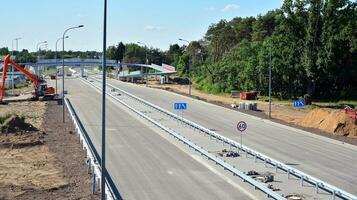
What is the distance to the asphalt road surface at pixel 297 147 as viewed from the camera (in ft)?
91.5

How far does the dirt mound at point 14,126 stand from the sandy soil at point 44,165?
2.73 feet

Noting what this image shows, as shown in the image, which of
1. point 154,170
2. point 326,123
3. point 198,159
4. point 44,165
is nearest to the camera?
point 154,170

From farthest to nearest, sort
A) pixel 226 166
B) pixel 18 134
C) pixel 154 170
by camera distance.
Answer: pixel 18 134 < pixel 154 170 < pixel 226 166

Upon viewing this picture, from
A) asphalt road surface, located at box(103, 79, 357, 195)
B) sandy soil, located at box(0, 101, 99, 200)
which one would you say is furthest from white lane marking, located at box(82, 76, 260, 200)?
sandy soil, located at box(0, 101, 99, 200)

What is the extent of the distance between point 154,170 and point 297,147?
43.4 feet

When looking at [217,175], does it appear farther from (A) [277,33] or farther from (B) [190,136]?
(A) [277,33]

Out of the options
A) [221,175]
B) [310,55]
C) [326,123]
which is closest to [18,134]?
[221,175]

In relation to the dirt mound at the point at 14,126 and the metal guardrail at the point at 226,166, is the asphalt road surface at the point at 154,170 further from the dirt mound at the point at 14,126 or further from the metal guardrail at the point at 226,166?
the dirt mound at the point at 14,126

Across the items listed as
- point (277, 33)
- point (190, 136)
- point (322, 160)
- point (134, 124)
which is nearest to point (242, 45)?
point (277, 33)

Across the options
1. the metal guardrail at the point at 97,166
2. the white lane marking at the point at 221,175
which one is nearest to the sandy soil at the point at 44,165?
the metal guardrail at the point at 97,166

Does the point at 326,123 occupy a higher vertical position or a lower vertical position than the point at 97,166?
higher

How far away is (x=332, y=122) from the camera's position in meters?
44.4

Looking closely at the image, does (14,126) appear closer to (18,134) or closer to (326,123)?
(18,134)

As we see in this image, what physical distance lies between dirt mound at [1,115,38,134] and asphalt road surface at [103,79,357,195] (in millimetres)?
15265
